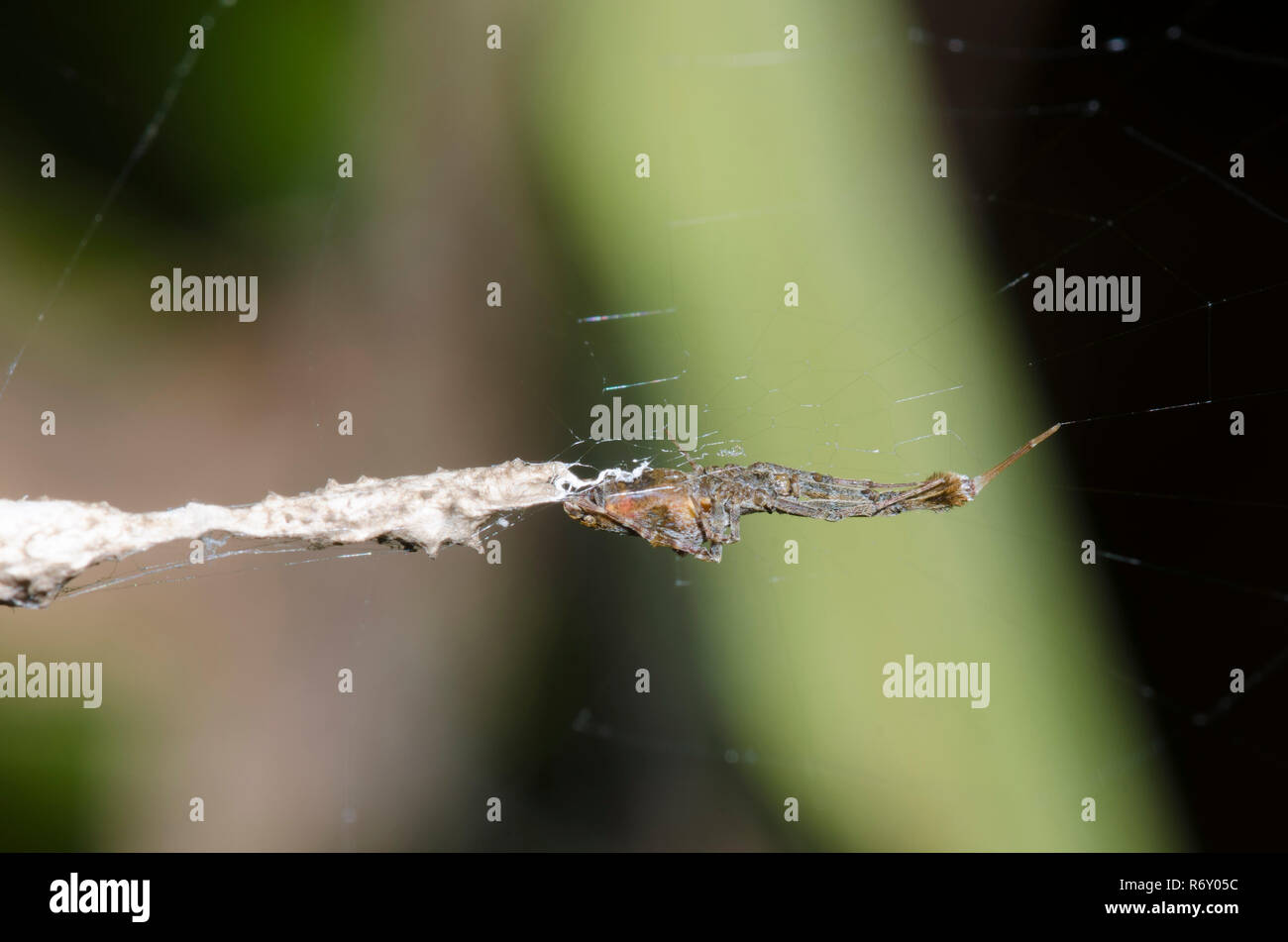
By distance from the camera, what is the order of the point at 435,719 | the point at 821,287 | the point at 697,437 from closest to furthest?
1. the point at 697,437
2. the point at 821,287
3. the point at 435,719

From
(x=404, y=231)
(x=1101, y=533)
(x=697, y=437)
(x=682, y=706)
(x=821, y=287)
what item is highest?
(x=404, y=231)

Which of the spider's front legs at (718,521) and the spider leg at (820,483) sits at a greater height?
the spider leg at (820,483)

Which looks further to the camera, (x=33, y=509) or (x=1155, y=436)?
(x=1155, y=436)

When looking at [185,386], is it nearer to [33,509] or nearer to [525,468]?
[33,509]

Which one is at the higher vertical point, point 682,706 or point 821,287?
point 821,287

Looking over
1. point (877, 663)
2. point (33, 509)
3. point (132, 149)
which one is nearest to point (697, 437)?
point (877, 663)

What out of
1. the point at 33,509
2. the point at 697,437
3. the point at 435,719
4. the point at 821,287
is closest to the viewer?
the point at 33,509

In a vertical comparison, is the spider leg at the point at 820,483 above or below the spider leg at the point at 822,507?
above

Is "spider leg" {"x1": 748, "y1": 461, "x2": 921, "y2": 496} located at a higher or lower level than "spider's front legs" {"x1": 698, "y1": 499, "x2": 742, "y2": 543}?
higher
